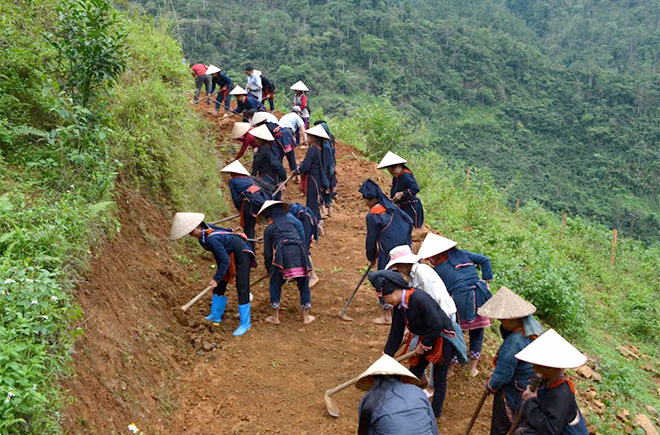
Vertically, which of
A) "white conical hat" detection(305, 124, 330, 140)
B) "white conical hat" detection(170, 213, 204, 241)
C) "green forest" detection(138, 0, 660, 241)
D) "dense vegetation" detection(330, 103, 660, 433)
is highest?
"white conical hat" detection(170, 213, 204, 241)

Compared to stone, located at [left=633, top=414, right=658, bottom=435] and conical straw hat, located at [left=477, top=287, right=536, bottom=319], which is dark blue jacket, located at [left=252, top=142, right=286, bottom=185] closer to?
conical straw hat, located at [left=477, top=287, right=536, bottom=319]

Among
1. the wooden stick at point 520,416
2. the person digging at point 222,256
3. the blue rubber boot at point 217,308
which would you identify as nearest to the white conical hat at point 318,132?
the person digging at point 222,256

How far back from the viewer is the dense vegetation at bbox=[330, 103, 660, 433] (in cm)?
803

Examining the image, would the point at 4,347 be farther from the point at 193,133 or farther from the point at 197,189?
the point at 193,133

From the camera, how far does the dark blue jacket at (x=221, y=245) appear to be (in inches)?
221

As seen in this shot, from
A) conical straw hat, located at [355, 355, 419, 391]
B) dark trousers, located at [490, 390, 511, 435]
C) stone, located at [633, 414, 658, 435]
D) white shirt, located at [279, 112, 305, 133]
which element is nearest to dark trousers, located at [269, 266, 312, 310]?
dark trousers, located at [490, 390, 511, 435]

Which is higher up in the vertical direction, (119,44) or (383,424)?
(119,44)

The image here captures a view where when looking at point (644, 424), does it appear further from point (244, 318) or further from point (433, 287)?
point (244, 318)

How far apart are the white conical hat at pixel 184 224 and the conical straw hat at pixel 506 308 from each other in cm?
293

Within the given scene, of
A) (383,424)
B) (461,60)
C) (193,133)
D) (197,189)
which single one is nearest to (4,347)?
(383,424)

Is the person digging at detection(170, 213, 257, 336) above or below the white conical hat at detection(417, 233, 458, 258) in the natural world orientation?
below

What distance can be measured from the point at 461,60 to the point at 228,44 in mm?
21666

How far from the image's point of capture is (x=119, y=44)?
5562 millimetres

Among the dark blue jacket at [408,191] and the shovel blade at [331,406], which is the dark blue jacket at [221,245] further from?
the dark blue jacket at [408,191]
